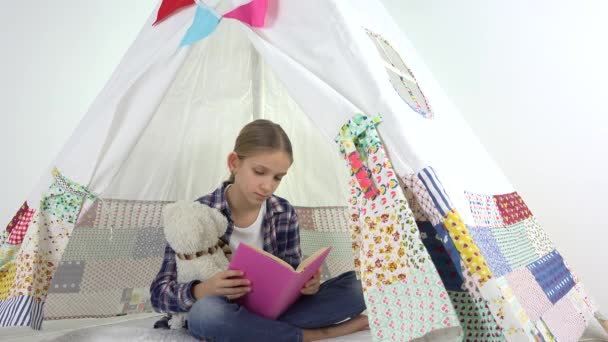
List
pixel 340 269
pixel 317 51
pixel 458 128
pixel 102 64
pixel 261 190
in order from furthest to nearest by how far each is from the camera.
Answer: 1. pixel 102 64
2. pixel 340 269
3. pixel 458 128
4. pixel 261 190
5. pixel 317 51

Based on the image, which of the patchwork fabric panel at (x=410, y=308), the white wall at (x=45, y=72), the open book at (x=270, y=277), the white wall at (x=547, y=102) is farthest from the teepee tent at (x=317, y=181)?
the white wall at (x=547, y=102)

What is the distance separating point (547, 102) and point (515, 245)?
3.32ft

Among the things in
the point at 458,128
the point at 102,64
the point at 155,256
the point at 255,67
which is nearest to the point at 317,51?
the point at 458,128

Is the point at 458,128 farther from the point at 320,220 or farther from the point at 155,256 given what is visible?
the point at 155,256

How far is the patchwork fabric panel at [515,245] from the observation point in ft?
3.64

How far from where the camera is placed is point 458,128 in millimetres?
1418

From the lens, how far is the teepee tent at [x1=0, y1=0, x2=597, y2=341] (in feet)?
3.05

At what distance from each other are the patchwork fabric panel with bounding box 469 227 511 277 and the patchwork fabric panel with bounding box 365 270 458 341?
0.13 metres

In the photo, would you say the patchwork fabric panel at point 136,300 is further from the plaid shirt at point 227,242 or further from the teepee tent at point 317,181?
the plaid shirt at point 227,242

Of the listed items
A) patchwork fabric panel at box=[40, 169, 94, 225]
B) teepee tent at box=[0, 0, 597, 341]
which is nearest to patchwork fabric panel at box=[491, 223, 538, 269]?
teepee tent at box=[0, 0, 597, 341]

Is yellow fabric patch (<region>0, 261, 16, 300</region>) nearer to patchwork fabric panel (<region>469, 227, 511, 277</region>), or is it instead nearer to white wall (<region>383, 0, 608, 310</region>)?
patchwork fabric panel (<region>469, 227, 511, 277</region>)

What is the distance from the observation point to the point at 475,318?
0.96 meters

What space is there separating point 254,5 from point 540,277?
872 mm

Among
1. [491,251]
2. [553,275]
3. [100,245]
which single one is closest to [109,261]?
[100,245]
